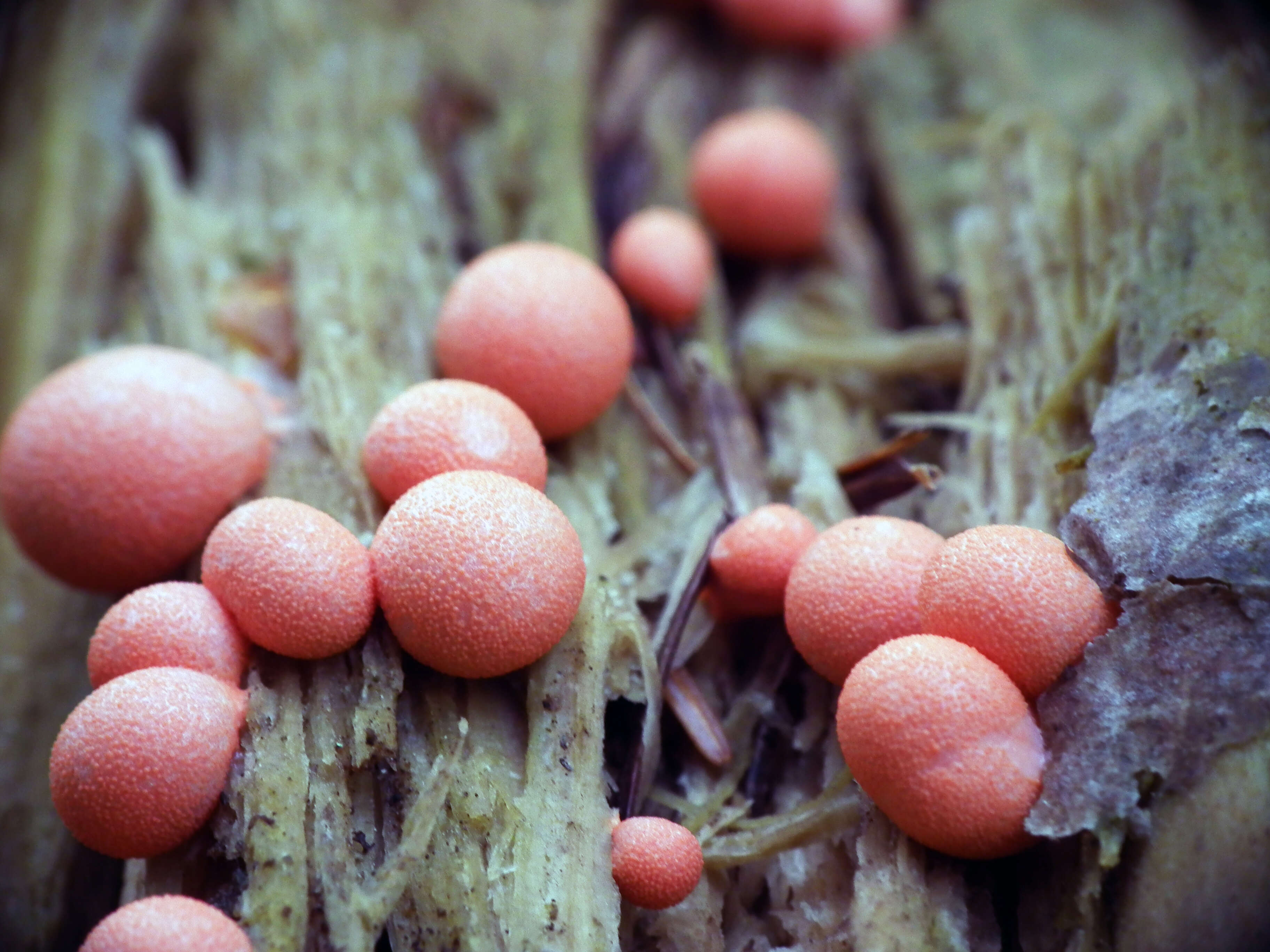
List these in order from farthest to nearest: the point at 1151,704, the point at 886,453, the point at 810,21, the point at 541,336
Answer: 1. the point at 810,21
2. the point at 886,453
3. the point at 541,336
4. the point at 1151,704

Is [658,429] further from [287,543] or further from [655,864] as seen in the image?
[655,864]

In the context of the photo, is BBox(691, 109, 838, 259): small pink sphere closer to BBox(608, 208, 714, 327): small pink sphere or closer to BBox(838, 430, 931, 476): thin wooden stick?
BBox(608, 208, 714, 327): small pink sphere

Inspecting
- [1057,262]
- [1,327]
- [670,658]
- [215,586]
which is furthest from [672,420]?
[1,327]

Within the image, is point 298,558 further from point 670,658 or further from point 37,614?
point 37,614

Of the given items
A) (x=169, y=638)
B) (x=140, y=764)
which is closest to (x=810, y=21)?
(x=169, y=638)

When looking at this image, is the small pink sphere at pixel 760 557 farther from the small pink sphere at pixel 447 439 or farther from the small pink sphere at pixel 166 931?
the small pink sphere at pixel 166 931

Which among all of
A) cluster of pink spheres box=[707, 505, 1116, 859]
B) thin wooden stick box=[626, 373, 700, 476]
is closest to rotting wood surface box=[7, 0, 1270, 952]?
thin wooden stick box=[626, 373, 700, 476]
